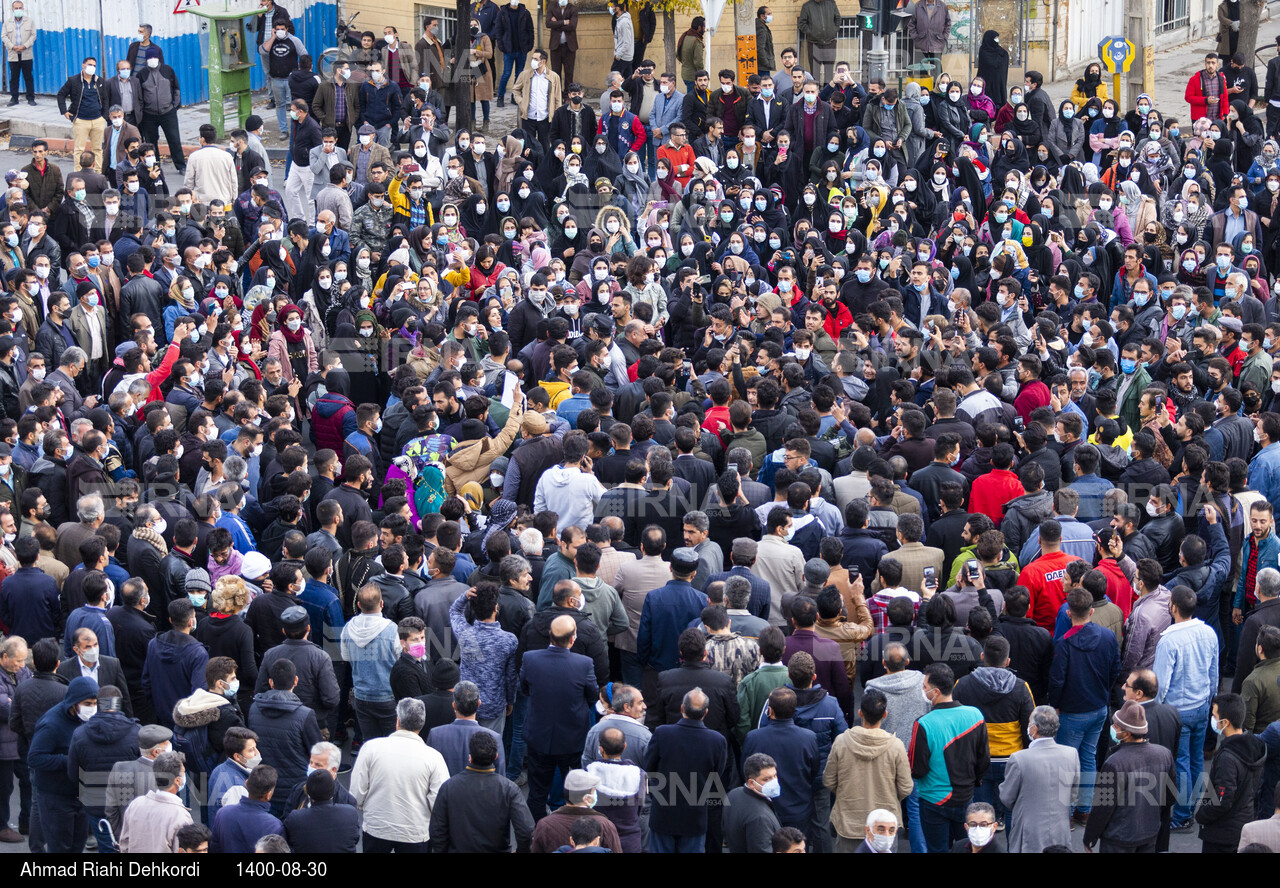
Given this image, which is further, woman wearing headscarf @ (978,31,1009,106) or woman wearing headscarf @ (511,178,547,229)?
woman wearing headscarf @ (978,31,1009,106)

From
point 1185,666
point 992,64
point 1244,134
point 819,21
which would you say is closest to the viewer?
point 1185,666

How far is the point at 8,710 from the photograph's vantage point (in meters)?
8.66

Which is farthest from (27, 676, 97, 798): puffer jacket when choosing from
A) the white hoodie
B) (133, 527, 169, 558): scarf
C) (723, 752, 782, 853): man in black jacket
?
(723, 752, 782, 853): man in black jacket

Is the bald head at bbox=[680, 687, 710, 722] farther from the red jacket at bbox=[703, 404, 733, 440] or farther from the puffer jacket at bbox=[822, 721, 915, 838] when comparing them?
the red jacket at bbox=[703, 404, 733, 440]

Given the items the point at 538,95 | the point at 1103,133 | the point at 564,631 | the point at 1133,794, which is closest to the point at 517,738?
the point at 564,631

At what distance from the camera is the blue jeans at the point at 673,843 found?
323 inches

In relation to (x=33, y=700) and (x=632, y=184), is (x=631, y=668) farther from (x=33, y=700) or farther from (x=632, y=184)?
(x=632, y=184)

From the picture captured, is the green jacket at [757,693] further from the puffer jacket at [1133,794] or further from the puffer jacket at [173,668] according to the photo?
the puffer jacket at [173,668]

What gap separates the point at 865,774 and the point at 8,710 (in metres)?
4.69

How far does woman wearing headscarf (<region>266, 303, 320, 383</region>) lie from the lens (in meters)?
13.5

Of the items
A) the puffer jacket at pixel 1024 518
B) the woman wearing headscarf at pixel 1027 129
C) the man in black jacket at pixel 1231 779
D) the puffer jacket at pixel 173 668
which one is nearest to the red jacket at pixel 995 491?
the puffer jacket at pixel 1024 518

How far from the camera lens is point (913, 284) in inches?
596

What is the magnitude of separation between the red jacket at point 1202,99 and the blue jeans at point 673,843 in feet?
59.1

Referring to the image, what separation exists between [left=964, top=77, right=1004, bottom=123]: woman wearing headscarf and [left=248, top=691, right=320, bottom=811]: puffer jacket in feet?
51.1
